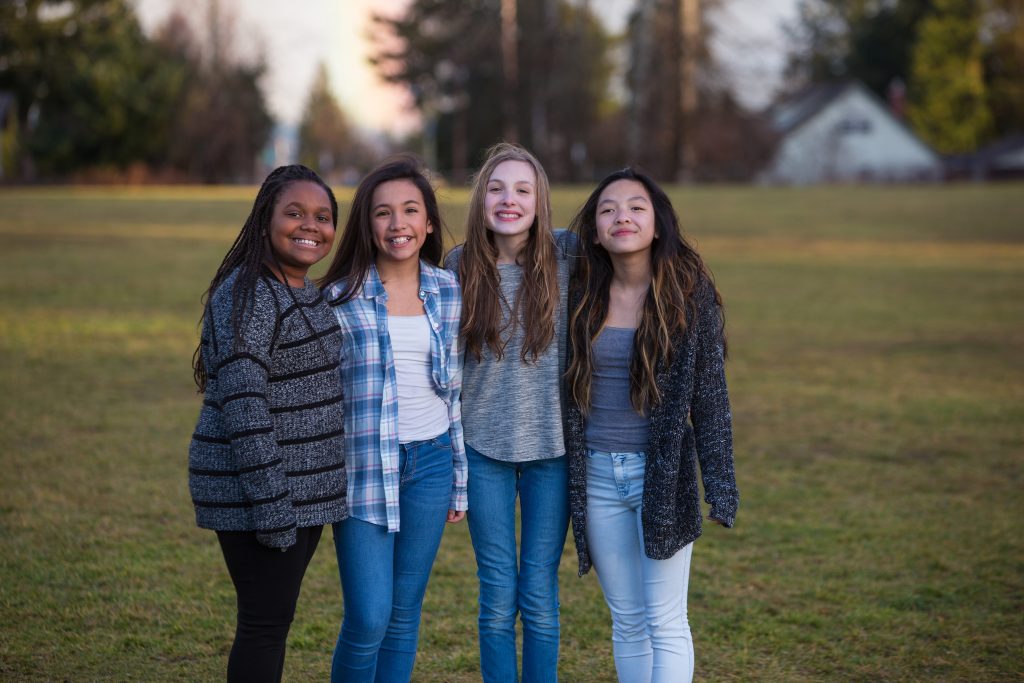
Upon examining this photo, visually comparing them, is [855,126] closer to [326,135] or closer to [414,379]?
[326,135]

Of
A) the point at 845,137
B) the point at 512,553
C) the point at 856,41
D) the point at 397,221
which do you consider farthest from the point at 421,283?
the point at 856,41

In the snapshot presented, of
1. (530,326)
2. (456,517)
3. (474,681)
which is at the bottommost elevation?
(474,681)

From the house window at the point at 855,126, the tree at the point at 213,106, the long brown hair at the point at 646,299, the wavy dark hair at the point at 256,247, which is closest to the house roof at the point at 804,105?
the house window at the point at 855,126

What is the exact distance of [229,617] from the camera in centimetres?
427

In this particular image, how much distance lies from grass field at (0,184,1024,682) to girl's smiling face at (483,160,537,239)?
0.31 metres

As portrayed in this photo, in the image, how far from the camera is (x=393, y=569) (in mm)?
2994

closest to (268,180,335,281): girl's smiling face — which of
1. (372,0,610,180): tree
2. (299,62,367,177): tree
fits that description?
(372,0,610,180): tree

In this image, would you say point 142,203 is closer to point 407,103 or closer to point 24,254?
point 24,254

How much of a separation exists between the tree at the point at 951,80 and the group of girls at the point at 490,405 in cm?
5848

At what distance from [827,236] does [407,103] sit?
33.2 metres

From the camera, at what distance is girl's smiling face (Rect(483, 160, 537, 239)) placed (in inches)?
124

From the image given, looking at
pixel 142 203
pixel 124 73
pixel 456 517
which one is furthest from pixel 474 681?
pixel 124 73

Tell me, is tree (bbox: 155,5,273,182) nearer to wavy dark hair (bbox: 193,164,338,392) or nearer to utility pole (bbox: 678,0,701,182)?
utility pole (bbox: 678,0,701,182)

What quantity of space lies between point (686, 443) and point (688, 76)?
33341 millimetres
